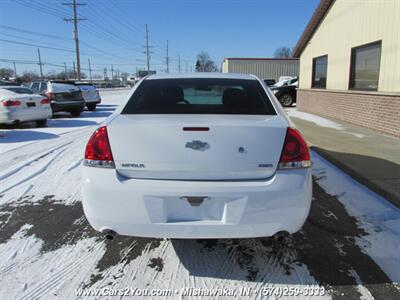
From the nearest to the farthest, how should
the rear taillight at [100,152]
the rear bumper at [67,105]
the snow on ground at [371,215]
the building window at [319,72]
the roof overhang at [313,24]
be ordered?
the rear taillight at [100,152]
the snow on ground at [371,215]
the roof overhang at [313,24]
the rear bumper at [67,105]
the building window at [319,72]

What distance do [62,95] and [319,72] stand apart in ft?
35.8

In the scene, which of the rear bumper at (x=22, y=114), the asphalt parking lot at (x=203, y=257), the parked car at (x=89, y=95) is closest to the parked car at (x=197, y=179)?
the asphalt parking lot at (x=203, y=257)

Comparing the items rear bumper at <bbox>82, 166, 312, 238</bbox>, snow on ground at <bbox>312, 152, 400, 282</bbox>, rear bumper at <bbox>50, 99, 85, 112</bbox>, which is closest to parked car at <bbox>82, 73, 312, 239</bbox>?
rear bumper at <bbox>82, 166, 312, 238</bbox>

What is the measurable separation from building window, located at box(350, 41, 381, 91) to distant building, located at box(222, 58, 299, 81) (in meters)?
25.7

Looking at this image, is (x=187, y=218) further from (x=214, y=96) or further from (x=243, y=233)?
(x=214, y=96)

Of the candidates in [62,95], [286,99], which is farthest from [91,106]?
[286,99]

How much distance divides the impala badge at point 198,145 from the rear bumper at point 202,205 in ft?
0.81

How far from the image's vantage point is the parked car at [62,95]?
13.8 meters

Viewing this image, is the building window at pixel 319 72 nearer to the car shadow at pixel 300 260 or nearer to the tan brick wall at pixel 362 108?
the tan brick wall at pixel 362 108

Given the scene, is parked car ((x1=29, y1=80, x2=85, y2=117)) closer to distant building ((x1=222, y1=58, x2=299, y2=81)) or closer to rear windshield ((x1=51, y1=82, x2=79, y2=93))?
rear windshield ((x1=51, y1=82, x2=79, y2=93))

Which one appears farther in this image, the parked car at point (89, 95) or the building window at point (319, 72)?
the parked car at point (89, 95)

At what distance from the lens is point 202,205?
98.0 inches

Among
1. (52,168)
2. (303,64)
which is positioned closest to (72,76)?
(303,64)

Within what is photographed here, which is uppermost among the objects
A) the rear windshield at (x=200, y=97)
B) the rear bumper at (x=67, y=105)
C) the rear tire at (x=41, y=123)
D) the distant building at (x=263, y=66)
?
the distant building at (x=263, y=66)
